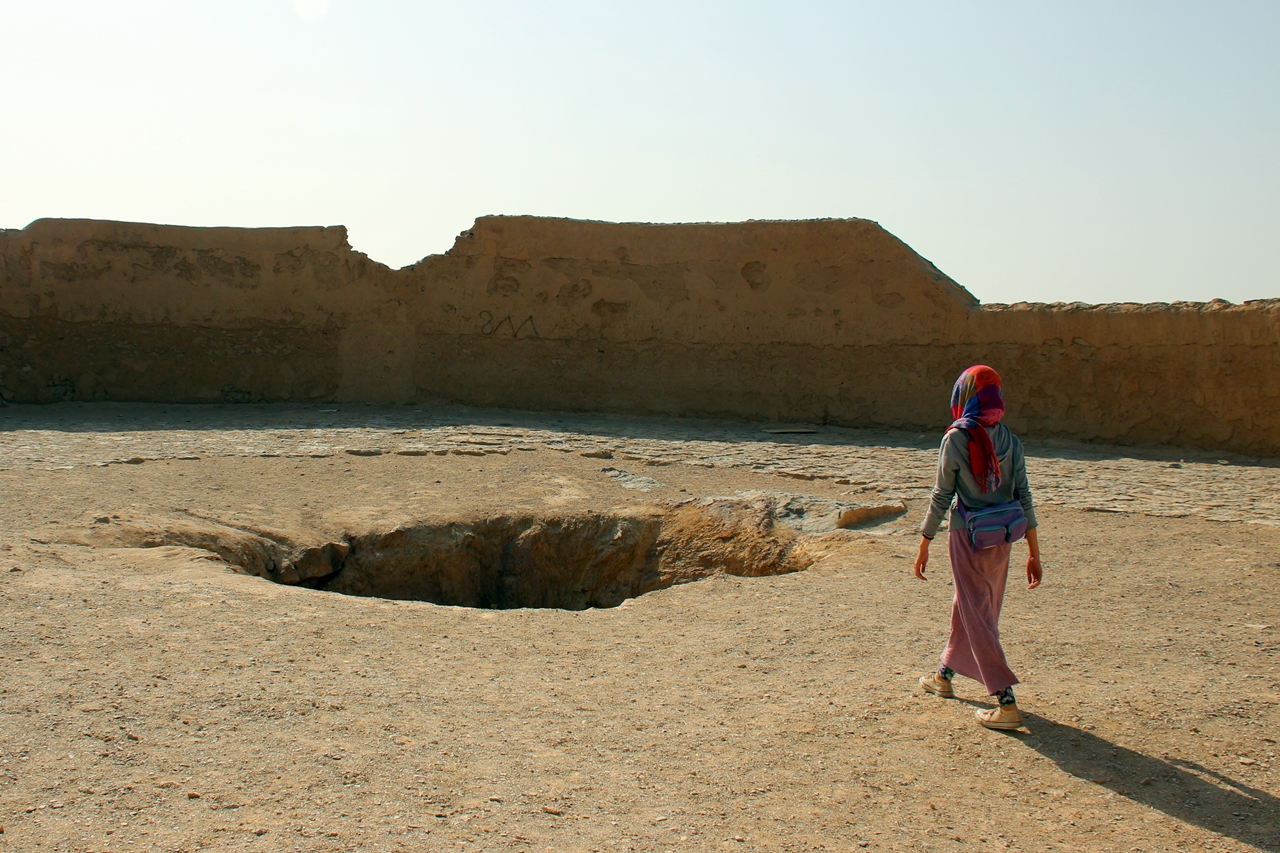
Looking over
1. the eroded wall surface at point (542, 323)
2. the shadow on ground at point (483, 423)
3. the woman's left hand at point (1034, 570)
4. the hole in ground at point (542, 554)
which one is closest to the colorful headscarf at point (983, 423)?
the woman's left hand at point (1034, 570)

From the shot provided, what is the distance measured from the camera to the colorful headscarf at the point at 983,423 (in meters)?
3.49

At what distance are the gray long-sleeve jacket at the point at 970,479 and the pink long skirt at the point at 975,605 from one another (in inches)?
4.5

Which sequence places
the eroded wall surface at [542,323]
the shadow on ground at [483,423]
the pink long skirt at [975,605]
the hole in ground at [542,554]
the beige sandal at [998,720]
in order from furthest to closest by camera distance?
the eroded wall surface at [542,323], the shadow on ground at [483,423], the hole in ground at [542,554], the pink long skirt at [975,605], the beige sandal at [998,720]

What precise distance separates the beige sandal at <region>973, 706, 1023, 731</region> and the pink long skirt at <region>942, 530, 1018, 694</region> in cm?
10

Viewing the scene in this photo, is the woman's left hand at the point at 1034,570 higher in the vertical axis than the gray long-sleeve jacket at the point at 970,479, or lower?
lower

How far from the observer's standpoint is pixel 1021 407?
9.91m

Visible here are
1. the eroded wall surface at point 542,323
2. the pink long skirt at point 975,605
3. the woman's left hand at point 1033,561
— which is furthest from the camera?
the eroded wall surface at point 542,323

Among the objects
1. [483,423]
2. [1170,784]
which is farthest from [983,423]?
[483,423]

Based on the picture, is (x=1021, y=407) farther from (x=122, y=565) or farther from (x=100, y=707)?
(x=100, y=707)

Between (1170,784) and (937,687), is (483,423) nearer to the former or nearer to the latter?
(937,687)

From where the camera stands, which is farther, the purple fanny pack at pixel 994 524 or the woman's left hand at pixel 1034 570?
the woman's left hand at pixel 1034 570

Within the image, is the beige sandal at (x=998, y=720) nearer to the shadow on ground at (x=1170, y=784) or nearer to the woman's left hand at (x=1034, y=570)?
the shadow on ground at (x=1170, y=784)

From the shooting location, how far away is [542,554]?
678cm

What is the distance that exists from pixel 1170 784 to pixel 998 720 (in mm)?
536
